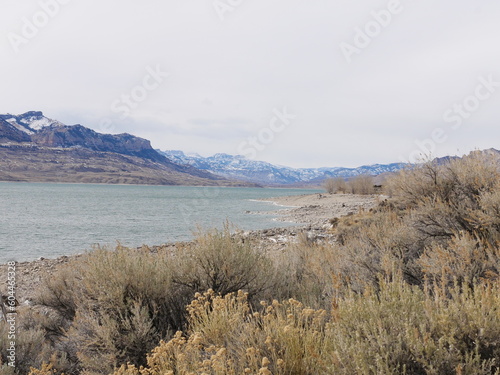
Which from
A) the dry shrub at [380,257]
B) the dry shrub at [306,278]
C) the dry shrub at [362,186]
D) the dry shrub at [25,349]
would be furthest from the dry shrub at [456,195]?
the dry shrub at [362,186]

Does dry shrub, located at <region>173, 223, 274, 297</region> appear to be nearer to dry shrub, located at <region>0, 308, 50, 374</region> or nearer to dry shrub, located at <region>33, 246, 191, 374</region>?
dry shrub, located at <region>33, 246, 191, 374</region>

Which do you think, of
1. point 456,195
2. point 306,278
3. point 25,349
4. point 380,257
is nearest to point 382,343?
point 306,278

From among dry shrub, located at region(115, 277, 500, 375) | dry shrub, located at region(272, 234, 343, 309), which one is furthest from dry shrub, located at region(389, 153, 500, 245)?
dry shrub, located at region(115, 277, 500, 375)

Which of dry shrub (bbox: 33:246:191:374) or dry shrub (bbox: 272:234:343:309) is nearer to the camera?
dry shrub (bbox: 33:246:191:374)

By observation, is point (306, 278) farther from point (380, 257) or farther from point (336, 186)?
point (336, 186)

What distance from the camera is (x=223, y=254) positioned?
5254 millimetres

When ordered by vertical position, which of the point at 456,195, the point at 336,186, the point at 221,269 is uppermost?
the point at 336,186

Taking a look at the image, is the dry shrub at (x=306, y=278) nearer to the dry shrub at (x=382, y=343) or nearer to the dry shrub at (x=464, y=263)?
the dry shrub at (x=382, y=343)

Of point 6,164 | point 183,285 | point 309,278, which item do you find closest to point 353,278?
point 309,278

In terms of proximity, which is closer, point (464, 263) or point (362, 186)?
point (464, 263)

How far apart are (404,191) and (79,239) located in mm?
18319

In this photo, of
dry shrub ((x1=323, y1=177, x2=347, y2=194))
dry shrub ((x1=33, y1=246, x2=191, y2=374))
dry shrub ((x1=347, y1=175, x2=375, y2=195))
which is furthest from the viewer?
dry shrub ((x1=323, y1=177, x2=347, y2=194))

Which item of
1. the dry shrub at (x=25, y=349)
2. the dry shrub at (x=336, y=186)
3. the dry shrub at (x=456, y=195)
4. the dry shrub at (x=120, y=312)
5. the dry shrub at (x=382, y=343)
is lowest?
the dry shrub at (x=25, y=349)

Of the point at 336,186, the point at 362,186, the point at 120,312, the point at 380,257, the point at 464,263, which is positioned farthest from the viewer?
the point at 336,186
